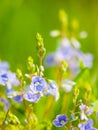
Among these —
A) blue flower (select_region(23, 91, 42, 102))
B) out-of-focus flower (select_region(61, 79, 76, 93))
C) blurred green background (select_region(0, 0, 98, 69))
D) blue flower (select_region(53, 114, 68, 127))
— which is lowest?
blue flower (select_region(53, 114, 68, 127))

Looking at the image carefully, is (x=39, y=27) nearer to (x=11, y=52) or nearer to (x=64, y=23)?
(x=11, y=52)

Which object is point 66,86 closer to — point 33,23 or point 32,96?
point 32,96

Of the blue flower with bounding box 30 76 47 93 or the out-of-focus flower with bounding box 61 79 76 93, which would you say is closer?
the blue flower with bounding box 30 76 47 93

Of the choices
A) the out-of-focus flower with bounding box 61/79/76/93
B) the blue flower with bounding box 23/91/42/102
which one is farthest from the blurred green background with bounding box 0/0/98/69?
the blue flower with bounding box 23/91/42/102

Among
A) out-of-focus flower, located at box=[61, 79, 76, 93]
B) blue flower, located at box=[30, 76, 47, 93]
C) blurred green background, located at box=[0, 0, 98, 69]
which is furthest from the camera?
blurred green background, located at box=[0, 0, 98, 69]

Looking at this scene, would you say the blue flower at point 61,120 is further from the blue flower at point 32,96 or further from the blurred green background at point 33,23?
the blurred green background at point 33,23

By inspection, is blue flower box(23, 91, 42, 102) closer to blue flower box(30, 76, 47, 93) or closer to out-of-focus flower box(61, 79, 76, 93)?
blue flower box(30, 76, 47, 93)

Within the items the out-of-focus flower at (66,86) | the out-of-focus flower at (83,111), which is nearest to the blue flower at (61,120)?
the out-of-focus flower at (83,111)

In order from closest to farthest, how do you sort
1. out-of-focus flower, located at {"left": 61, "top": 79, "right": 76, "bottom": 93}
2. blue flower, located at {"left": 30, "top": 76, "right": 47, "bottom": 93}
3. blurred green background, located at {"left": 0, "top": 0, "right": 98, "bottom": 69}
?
blue flower, located at {"left": 30, "top": 76, "right": 47, "bottom": 93}, out-of-focus flower, located at {"left": 61, "top": 79, "right": 76, "bottom": 93}, blurred green background, located at {"left": 0, "top": 0, "right": 98, "bottom": 69}

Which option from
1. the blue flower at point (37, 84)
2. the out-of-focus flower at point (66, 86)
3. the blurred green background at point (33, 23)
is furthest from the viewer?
the blurred green background at point (33, 23)
